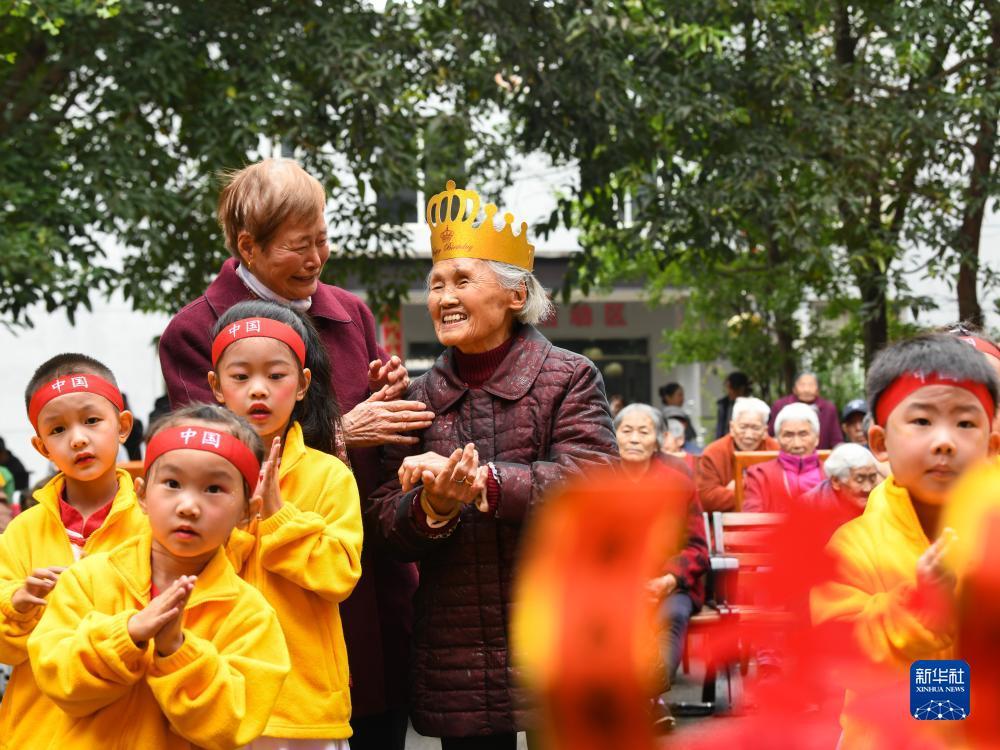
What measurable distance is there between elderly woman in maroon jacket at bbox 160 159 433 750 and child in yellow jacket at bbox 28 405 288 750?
541 mm

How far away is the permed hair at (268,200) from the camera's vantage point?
3.28m

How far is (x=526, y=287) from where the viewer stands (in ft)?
10.9

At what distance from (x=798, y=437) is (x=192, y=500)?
243 inches

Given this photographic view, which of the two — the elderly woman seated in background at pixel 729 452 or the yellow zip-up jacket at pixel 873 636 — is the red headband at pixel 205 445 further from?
the elderly woman seated in background at pixel 729 452

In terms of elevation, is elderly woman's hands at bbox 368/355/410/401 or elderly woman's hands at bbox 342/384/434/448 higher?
elderly woman's hands at bbox 368/355/410/401

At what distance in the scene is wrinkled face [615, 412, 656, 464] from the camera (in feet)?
24.3

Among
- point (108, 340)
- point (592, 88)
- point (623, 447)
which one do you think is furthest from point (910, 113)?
point (108, 340)

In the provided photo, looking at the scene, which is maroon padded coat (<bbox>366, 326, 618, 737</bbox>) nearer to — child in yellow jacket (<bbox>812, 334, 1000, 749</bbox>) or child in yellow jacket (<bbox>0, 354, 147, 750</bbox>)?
child in yellow jacket (<bbox>0, 354, 147, 750</bbox>)

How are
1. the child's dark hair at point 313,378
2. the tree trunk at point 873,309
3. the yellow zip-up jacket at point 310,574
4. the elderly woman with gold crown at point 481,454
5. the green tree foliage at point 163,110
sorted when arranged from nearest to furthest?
the yellow zip-up jacket at point 310,574, the elderly woman with gold crown at point 481,454, the child's dark hair at point 313,378, the green tree foliage at point 163,110, the tree trunk at point 873,309

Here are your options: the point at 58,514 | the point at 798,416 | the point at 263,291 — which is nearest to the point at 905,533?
the point at 263,291

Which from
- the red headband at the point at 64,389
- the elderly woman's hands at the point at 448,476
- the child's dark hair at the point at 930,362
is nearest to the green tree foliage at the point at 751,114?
the red headband at the point at 64,389

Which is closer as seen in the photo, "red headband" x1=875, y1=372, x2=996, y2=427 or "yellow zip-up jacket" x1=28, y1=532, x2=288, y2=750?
"red headband" x1=875, y1=372, x2=996, y2=427

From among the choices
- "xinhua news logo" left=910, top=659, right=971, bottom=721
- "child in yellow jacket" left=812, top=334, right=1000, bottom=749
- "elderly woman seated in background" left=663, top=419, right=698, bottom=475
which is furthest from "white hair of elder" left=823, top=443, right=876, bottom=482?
"xinhua news logo" left=910, top=659, right=971, bottom=721

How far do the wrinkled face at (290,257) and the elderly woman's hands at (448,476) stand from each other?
0.72 metres
